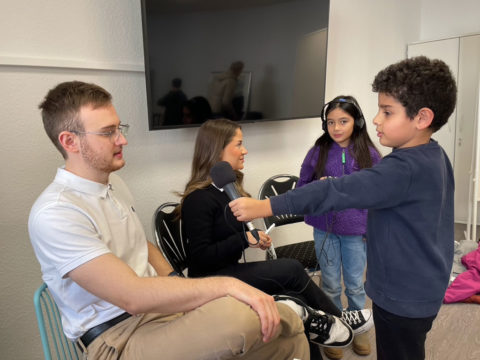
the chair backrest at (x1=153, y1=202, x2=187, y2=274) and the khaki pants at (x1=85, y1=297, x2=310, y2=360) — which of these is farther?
the chair backrest at (x1=153, y1=202, x2=187, y2=274)

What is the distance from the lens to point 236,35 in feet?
7.74

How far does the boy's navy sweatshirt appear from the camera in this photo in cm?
115

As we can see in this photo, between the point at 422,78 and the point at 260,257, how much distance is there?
6.86ft

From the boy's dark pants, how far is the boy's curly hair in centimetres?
68

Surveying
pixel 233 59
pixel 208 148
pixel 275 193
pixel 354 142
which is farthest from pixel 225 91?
pixel 354 142

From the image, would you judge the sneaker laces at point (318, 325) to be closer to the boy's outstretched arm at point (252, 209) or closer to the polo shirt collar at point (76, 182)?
the boy's outstretched arm at point (252, 209)

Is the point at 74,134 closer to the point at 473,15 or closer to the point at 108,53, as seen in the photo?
the point at 108,53

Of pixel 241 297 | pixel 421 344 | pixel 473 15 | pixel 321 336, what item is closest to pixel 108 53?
pixel 241 297

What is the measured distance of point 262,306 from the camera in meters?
1.13

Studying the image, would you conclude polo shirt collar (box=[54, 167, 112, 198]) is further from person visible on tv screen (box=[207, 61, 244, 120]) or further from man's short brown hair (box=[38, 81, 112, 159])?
person visible on tv screen (box=[207, 61, 244, 120])

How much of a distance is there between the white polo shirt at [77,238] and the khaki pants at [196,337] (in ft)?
0.31

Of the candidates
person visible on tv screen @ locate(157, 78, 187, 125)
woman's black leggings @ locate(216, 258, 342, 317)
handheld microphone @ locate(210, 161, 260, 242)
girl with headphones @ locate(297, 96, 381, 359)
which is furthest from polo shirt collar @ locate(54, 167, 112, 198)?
girl with headphones @ locate(297, 96, 381, 359)

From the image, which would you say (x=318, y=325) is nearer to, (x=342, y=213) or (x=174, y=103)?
(x=342, y=213)

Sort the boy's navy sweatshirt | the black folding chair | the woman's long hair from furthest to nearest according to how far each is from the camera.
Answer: the black folding chair < the woman's long hair < the boy's navy sweatshirt
